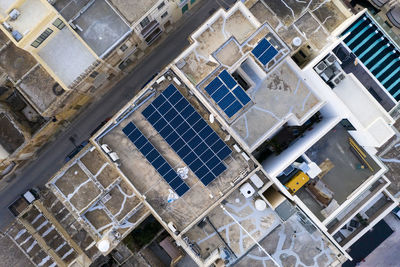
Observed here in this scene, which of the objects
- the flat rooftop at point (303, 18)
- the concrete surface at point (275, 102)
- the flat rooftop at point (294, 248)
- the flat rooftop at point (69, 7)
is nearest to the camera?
the concrete surface at point (275, 102)

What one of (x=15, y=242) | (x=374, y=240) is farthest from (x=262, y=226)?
(x=15, y=242)

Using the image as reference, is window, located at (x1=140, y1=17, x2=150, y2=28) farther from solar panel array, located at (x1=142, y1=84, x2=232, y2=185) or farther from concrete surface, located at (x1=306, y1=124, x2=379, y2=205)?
concrete surface, located at (x1=306, y1=124, x2=379, y2=205)

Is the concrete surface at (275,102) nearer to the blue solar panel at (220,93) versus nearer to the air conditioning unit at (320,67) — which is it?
the air conditioning unit at (320,67)

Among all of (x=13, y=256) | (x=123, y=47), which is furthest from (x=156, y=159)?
(x=13, y=256)

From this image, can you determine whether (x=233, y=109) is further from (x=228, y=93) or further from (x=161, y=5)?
(x=161, y=5)

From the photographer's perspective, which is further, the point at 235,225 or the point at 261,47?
the point at 235,225

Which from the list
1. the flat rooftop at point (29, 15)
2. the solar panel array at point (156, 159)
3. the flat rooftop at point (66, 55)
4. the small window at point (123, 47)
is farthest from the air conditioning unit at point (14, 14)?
the solar panel array at point (156, 159)
